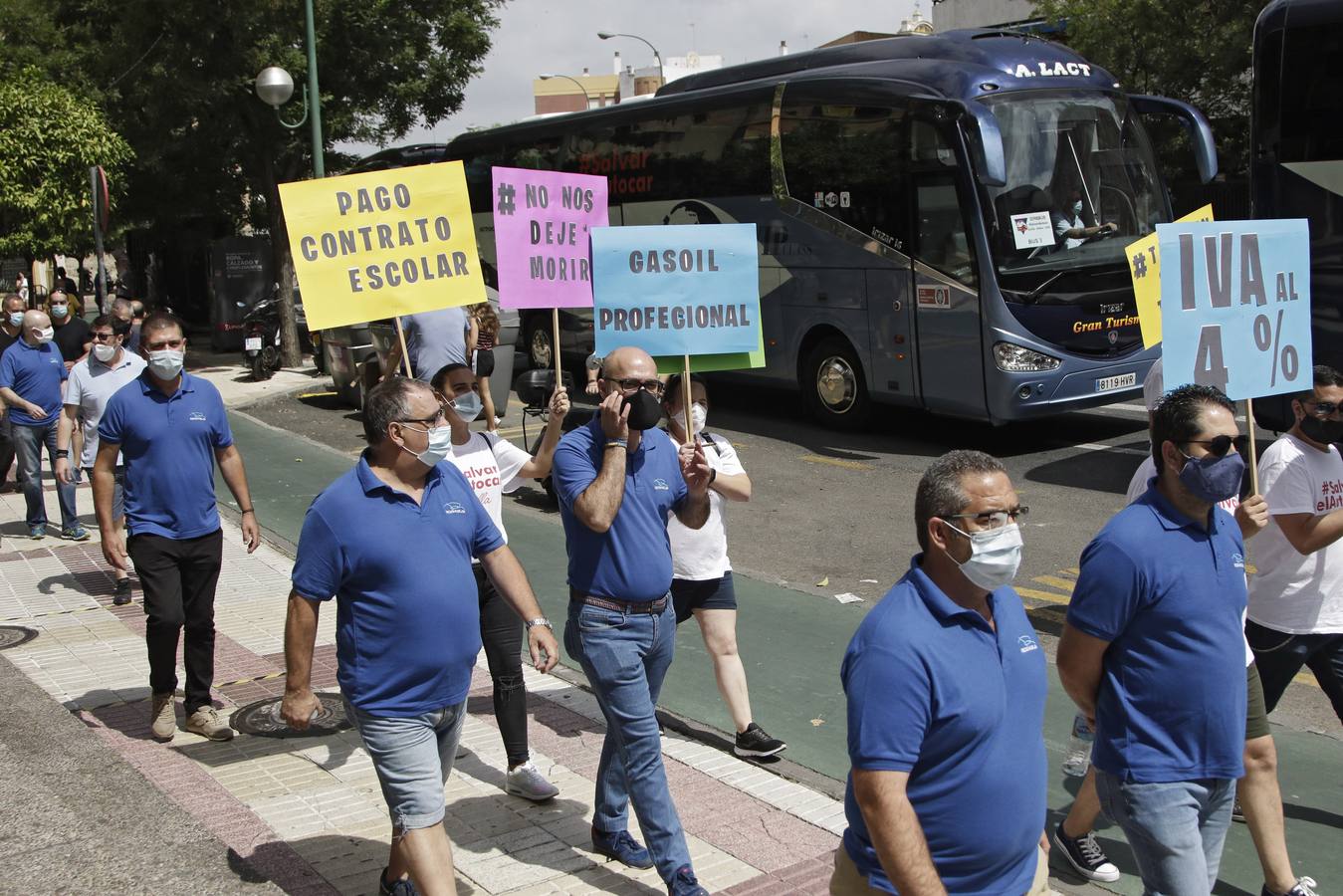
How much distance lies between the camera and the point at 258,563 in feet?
32.3

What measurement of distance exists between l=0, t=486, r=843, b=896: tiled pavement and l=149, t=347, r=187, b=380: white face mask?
1.68 metres

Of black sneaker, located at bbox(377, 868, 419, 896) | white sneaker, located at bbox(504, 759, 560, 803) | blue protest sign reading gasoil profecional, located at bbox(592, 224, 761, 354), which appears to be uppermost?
blue protest sign reading gasoil profecional, located at bbox(592, 224, 761, 354)

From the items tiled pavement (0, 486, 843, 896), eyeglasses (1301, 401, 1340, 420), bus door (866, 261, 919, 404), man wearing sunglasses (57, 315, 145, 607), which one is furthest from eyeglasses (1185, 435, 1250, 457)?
bus door (866, 261, 919, 404)

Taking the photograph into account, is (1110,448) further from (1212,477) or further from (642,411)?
(1212,477)

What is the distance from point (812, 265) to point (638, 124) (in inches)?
162

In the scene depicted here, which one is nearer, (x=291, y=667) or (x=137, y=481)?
(x=291, y=667)

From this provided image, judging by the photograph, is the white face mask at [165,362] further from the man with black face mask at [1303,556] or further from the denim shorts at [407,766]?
the man with black face mask at [1303,556]

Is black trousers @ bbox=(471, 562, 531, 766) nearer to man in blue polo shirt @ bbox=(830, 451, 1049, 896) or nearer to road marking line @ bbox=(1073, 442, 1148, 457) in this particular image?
man in blue polo shirt @ bbox=(830, 451, 1049, 896)

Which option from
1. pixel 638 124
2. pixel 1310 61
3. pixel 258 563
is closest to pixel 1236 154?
pixel 638 124

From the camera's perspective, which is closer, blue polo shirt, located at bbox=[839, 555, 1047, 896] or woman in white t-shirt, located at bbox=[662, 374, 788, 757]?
blue polo shirt, located at bbox=[839, 555, 1047, 896]

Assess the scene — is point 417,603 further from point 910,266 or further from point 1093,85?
point 1093,85

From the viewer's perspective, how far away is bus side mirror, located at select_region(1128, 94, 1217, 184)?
46.4ft

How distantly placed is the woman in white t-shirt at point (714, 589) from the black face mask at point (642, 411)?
1.17 metres

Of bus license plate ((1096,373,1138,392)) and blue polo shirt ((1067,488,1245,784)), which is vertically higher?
blue polo shirt ((1067,488,1245,784))
